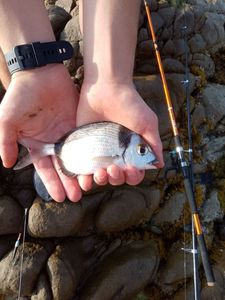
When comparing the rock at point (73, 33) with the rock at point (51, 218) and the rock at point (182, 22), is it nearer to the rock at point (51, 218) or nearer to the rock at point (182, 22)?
the rock at point (182, 22)

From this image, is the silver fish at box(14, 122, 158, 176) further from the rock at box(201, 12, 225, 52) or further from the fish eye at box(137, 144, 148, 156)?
the rock at box(201, 12, 225, 52)

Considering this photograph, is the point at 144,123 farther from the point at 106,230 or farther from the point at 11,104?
the point at 106,230

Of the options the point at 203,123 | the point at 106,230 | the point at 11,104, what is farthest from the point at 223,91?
the point at 11,104

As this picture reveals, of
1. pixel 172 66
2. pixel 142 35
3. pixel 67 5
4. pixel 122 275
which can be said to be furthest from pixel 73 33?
pixel 122 275

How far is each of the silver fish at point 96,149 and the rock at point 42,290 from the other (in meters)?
1.65

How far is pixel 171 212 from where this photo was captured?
16.6 ft

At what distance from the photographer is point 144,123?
3.10 meters

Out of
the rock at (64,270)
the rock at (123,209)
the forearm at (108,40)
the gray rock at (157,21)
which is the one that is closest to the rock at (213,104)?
the gray rock at (157,21)

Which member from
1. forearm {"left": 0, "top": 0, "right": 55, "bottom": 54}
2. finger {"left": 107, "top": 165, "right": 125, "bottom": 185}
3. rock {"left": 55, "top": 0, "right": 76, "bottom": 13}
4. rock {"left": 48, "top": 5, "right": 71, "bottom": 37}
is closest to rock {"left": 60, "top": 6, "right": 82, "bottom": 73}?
rock {"left": 48, "top": 5, "right": 71, "bottom": 37}

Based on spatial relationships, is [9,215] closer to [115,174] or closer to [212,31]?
[115,174]

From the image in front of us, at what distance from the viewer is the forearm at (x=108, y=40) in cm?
328

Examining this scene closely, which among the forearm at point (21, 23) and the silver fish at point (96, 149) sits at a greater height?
the forearm at point (21, 23)

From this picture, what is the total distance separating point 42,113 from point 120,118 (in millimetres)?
731

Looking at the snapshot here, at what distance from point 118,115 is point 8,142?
38.1 inches
